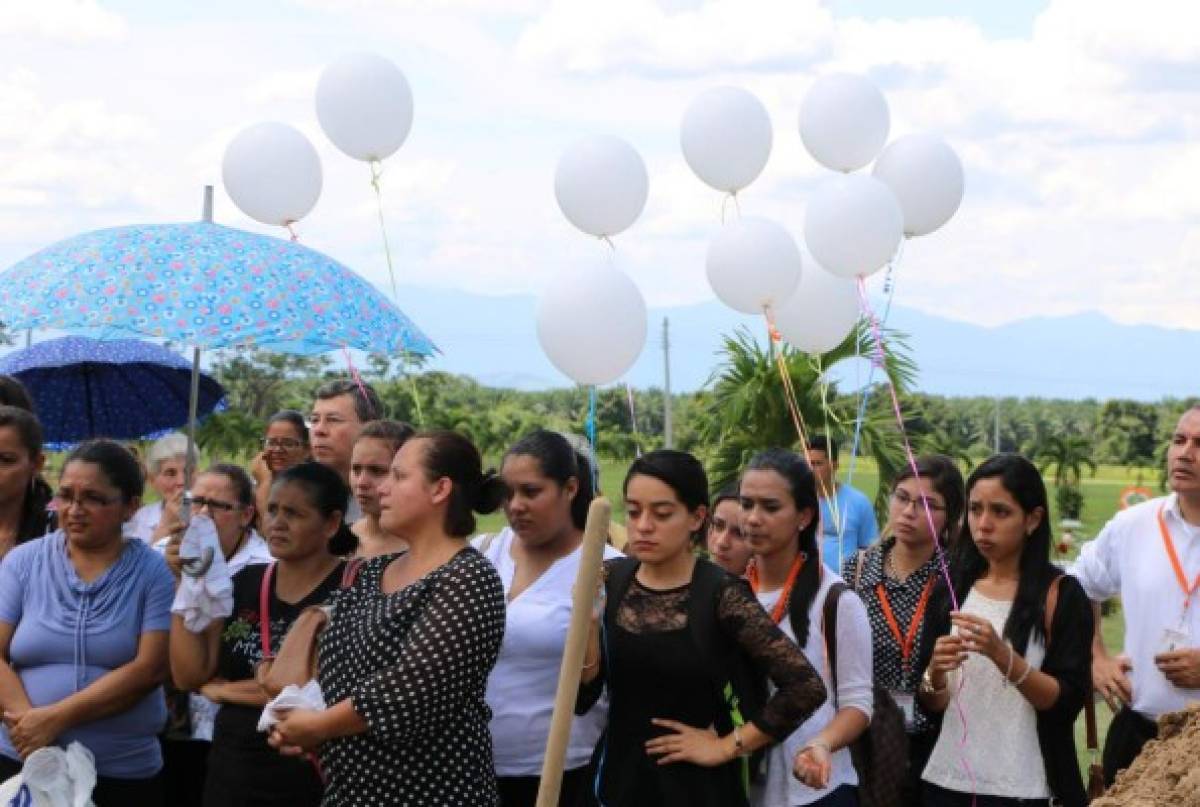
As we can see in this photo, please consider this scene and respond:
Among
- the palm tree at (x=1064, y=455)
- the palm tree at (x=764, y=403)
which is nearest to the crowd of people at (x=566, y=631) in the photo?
the palm tree at (x=764, y=403)

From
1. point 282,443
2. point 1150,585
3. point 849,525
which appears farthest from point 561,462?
point 849,525

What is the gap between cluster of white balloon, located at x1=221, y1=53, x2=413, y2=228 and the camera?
6516mm

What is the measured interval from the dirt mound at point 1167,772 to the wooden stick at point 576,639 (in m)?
1.08

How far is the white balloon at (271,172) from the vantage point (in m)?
6.51

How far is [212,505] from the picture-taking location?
5.16 meters

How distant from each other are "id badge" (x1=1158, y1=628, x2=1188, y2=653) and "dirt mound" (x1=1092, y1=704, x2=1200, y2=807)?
3.74ft

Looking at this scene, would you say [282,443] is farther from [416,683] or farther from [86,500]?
[416,683]

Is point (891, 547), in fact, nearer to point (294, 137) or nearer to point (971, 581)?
point (971, 581)

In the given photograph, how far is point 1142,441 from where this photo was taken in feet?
141

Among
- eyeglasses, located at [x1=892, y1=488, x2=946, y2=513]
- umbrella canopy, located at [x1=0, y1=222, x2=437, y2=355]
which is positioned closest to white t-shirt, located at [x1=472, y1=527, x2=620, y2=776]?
umbrella canopy, located at [x1=0, y1=222, x2=437, y2=355]

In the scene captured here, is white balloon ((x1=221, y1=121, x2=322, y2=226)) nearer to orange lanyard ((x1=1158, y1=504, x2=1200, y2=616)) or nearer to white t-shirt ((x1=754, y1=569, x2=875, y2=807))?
white t-shirt ((x1=754, y1=569, x2=875, y2=807))

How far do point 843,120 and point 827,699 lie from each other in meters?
2.94

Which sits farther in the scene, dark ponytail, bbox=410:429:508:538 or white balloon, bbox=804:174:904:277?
white balloon, bbox=804:174:904:277

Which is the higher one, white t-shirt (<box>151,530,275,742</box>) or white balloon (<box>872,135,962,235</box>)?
white balloon (<box>872,135,962,235</box>)
